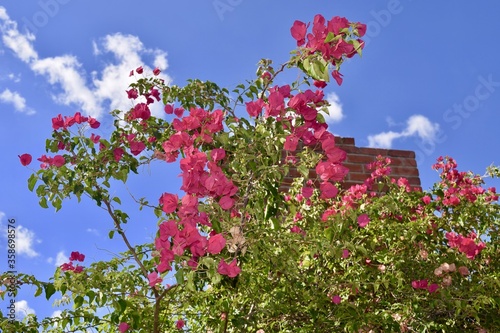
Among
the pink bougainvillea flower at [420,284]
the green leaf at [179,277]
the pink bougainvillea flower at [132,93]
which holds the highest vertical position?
the pink bougainvillea flower at [132,93]

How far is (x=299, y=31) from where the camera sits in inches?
82.7

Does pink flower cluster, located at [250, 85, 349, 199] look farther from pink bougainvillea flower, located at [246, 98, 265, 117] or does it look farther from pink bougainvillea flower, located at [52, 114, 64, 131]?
pink bougainvillea flower, located at [52, 114, 64, 131]

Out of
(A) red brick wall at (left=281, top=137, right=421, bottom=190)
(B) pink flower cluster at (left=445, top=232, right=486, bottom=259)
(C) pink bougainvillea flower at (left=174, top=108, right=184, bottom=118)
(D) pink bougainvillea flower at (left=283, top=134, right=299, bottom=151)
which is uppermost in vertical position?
(A) red brick wall at (left=281, top=137, right=421, bottom=190)

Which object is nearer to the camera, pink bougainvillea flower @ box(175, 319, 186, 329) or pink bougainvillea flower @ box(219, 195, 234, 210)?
pink bougainvillea flower @ box(219, 195, 234, 210)

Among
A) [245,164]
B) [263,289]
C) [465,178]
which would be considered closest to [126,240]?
[263,289]

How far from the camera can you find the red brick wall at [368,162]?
495 cm

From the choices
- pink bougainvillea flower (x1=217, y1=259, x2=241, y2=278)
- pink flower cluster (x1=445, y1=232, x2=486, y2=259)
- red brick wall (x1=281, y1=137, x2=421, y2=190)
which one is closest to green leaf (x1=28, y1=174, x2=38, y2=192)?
pink bougainvillea flower (x1=217, y1=259, x2=241, y2=278)

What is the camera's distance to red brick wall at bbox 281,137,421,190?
4.95 m

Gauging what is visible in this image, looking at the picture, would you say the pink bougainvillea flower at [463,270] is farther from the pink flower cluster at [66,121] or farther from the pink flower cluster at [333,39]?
the pink flower cluster at [66,121]

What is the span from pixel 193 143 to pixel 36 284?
2.69ft

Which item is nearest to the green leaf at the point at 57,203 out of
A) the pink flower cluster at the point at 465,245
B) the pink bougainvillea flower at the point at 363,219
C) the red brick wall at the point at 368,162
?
the pink bougainvillea flower at the point at 363,219

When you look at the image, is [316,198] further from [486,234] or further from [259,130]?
[259,130]

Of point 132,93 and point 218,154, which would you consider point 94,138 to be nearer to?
point 132,93

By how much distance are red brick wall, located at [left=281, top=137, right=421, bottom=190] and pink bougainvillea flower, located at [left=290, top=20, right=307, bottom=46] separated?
2.75m
